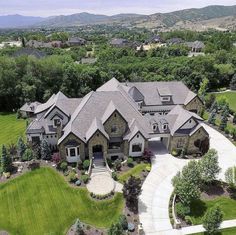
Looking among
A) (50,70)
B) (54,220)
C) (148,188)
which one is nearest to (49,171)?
(54,220)

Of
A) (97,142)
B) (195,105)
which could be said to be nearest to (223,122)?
(195,105)

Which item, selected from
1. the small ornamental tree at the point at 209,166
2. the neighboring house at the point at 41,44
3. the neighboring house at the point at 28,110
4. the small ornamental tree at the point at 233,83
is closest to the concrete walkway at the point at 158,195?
the small ornamental tree at the point at 209,166

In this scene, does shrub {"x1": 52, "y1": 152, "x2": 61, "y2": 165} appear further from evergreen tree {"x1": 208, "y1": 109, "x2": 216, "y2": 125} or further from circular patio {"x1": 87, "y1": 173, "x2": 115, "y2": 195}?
evergreen tree {"x1": 208, "y1": 109, "x2": 216, "y2": 125}

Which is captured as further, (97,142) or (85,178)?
(97,142)

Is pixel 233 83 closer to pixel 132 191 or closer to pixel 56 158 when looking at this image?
pixel 132 191

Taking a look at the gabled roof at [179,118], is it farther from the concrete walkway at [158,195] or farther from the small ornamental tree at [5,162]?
the small ornamental tree at [5,162]

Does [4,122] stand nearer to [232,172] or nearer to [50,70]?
[50,70]
